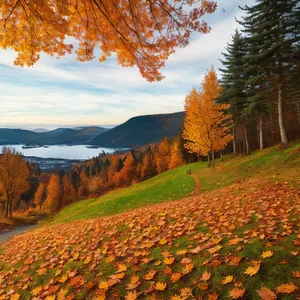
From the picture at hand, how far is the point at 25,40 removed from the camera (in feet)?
17.1

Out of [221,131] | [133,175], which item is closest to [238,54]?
[221,131]

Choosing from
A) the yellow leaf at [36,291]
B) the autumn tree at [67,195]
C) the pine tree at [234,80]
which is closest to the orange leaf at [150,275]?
the yellow leaf at [36,291]

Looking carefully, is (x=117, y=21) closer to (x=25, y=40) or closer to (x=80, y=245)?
(x=25, y=40)

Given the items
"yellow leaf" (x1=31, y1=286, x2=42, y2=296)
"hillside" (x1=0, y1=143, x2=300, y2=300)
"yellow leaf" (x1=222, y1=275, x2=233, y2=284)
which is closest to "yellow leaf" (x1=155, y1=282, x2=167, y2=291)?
"hillside" (x1=0, y1=143, x2=300, y2=300)

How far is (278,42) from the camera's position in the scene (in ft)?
55.9

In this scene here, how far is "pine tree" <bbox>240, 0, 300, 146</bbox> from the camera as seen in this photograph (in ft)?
54.5

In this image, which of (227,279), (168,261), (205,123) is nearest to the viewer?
(227,279)

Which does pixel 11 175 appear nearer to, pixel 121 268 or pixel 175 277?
pixel 121 268

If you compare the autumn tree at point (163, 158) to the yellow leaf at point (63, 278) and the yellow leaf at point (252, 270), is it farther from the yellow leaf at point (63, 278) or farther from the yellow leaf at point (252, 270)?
the yellow leaf at point (252, 270)

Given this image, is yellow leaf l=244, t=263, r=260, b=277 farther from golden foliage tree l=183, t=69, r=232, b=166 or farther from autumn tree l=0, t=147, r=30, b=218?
autumn tree l=0, t=147, r=30, b=218

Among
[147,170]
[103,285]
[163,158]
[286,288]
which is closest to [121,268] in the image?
[103,285]

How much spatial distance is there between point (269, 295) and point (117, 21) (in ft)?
19.6

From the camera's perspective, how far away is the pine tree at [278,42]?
1661 cm

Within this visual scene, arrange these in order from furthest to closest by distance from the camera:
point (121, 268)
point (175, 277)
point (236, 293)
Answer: point (121, 268) → point (175, 277) → point (236, 293)
